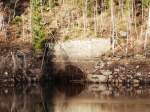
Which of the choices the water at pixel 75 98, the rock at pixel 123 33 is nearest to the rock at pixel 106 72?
the water at pixel 75 98

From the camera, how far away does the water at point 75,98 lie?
1566 inches

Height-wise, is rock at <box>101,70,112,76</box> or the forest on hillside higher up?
the forest on hillside

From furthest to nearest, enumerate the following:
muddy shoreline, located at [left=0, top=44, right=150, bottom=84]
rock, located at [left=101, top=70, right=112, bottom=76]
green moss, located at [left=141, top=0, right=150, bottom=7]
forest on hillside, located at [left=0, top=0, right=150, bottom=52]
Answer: green moss, located at [left=141, top=0, right=150, bottom=7] → forest on hillside, located at [left=0, top=0, right=150, bottom=52] → rock, located at [left=101, top=70, right=112, bottom=76] → muddy shoreline, located at [left=0, top=44, right=150, bottom=84]

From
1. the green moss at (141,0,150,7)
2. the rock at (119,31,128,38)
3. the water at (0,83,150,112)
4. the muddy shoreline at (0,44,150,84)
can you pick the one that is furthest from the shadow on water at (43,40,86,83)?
the green moss at (141,0,150,7)

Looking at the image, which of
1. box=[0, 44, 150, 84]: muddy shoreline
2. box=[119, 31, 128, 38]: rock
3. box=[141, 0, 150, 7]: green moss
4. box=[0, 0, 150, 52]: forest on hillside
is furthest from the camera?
box=[141, 0, 150, 7]: green moss

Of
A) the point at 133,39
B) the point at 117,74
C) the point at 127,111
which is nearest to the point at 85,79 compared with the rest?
the point at 117,74

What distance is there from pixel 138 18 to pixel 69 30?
22.3ft

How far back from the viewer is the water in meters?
39.8

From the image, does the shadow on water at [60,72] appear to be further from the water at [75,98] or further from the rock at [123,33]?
the rock at [123,33]

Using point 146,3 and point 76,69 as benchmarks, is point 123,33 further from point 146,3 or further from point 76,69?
point 76,69

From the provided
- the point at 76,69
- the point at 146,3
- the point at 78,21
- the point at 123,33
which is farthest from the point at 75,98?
the point at 146,3

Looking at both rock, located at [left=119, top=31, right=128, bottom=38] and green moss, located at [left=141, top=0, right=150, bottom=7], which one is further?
green moss, located at [left=141, top=0, right=150, bottom=7]

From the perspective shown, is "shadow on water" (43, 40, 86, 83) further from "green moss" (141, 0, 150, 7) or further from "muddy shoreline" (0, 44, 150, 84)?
"green moss" (141, 0, 150, 7)

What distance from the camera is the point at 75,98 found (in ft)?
148
